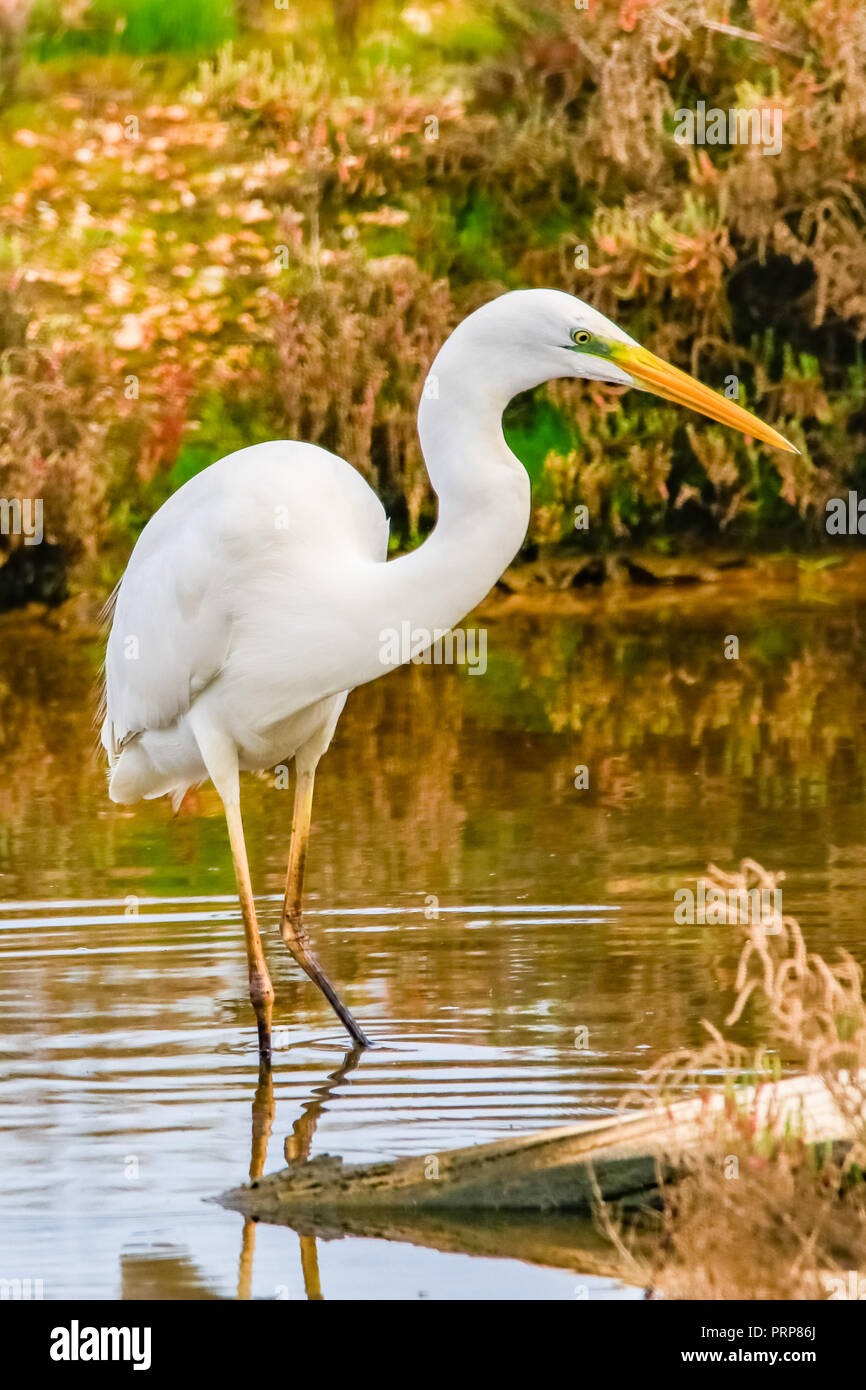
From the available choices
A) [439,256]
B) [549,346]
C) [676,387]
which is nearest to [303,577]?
[549,346]

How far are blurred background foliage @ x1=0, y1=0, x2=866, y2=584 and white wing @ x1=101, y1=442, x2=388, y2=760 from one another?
9209mm

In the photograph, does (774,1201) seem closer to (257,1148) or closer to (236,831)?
(257,1148)

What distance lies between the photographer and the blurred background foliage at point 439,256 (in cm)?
1634

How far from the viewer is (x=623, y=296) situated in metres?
16.5

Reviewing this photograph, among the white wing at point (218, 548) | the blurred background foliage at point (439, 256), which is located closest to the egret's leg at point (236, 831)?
the white wing at point (218, 548)

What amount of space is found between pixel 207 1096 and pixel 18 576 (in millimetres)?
10428

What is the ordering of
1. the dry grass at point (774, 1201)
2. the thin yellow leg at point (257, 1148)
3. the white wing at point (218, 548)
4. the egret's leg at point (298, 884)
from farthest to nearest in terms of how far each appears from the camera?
1. the egret's leg at point (298, 884)
2. the white wing at point (218, 548)
3. the thin yellow leg at point (257, 1148)
4. the dry grass at point (774, 1201)

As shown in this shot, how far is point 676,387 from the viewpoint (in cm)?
541

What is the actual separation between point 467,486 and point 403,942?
2.41 m

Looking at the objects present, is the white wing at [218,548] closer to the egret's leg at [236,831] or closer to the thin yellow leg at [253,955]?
the egret's leg at [236,831]

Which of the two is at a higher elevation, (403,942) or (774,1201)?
(403,942)

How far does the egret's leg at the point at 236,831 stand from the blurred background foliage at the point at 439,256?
9.43m

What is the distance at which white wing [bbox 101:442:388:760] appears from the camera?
619 cm

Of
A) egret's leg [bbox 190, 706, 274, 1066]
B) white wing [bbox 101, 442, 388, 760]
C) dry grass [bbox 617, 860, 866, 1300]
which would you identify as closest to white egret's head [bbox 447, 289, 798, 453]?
white wing [bbox 101, 442, 388, 760]
